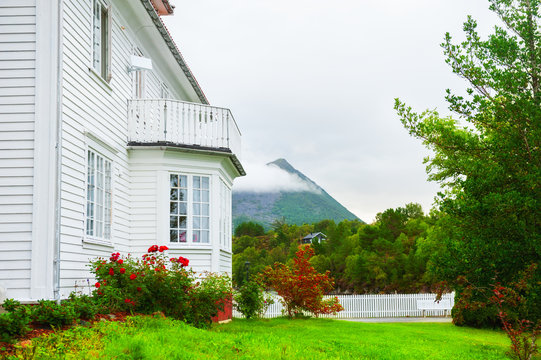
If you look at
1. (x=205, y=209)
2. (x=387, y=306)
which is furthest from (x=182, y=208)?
(x=387, y=306)

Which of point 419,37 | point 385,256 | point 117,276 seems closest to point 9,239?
point 117,276

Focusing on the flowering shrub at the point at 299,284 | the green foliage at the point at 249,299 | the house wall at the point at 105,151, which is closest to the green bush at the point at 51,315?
the house wall at the point at 105,151

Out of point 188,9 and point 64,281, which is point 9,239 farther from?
point 188,9

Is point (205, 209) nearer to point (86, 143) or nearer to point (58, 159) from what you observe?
point (86, 143)

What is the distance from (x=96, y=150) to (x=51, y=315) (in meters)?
4.87

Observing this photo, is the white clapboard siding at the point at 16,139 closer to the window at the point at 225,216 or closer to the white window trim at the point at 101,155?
the white window trim at the point at 101,155

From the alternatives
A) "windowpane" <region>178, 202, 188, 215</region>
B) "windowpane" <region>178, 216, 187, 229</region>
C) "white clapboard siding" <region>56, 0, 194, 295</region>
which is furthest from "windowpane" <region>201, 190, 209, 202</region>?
"white clapboard siding" <region>56, 0, 194, 295</region>

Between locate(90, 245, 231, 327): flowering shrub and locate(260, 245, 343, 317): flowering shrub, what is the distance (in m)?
7.54

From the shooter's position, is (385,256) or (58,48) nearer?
(58,48)

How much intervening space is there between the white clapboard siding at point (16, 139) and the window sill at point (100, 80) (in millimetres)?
1877

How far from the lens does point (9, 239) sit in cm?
898

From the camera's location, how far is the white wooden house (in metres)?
9.08

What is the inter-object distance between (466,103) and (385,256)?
4402 cm

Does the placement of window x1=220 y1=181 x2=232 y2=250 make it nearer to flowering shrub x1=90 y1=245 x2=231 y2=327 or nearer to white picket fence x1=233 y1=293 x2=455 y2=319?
flowering shrub x1=90 y1=245 x2=231 y2=327
